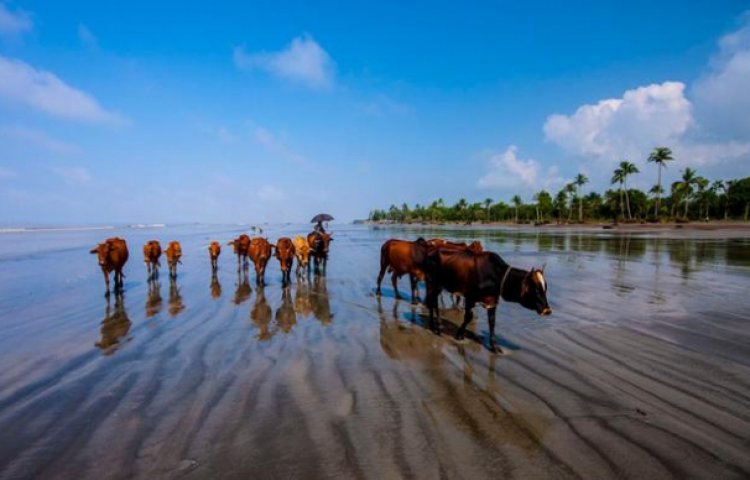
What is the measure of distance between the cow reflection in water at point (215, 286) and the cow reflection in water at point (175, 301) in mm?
976

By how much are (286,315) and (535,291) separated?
5.81 meters

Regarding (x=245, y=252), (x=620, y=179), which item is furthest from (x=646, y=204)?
(x=245, y=252)

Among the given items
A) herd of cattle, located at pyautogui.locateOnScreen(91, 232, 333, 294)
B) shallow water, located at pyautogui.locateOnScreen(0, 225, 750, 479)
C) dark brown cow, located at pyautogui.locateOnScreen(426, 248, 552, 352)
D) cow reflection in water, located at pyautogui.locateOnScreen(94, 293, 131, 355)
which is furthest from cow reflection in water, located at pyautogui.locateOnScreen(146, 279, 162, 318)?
dark brown cow, located at pyautogui.locateOnScreen(426, 248, 552, 352)

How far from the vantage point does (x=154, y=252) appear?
15.2 meters

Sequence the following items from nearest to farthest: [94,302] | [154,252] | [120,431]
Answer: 1. [120,431]
2. [94,302]
3. [154,252]

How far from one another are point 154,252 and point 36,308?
5037mm

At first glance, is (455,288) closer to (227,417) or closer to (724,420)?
(724,420)

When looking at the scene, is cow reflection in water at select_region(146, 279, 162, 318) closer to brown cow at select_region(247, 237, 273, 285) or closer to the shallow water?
the shallow water

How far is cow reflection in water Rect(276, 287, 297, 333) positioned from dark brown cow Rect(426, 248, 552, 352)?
3.16 meters

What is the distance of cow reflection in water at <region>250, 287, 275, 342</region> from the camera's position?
315 inches

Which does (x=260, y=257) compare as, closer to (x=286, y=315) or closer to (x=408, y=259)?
(x=286, y=315)

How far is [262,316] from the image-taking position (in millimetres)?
9586

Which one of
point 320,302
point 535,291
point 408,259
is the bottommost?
point 320,302

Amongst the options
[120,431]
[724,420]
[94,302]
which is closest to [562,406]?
[724,420]
